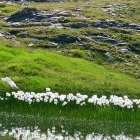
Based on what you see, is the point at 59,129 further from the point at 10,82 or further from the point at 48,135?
the point at 10,82

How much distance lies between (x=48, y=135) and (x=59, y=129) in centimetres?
597

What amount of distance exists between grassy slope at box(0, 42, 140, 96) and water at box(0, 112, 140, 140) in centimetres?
2130

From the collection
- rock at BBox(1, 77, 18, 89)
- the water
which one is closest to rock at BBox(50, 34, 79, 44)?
rock at BBox(1, 77, 18, 89)

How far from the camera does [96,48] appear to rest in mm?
129750

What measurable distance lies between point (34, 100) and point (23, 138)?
18.8m

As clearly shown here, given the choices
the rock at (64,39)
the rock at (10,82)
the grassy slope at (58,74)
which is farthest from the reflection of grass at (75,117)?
the rock at (64,39)

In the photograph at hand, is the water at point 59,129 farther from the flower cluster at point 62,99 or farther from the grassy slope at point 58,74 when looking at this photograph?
the grassy slope at point 58,74

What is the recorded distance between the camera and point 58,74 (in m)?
102

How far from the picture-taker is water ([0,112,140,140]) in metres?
53.4

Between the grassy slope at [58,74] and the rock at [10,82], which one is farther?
the grassy slope at [58,74]

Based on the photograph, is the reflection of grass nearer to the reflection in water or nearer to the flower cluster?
the flower cluster

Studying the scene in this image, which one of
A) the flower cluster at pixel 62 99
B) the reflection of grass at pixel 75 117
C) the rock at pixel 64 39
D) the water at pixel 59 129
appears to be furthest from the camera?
the rock at pixel 64 39

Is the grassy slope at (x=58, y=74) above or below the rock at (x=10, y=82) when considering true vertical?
below

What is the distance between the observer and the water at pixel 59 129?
5341cm
